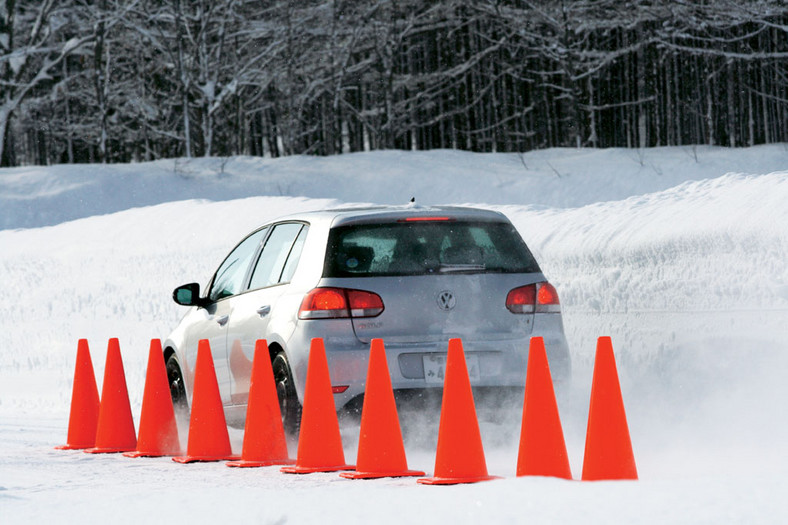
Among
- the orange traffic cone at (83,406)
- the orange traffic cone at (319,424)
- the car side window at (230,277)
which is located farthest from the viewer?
the orange traffic cone at (83,406)

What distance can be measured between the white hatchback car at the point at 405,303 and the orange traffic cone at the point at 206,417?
1.06 feet

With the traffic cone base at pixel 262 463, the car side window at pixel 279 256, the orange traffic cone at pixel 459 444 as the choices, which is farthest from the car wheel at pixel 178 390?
the orange traffic cone at pixel 459 444

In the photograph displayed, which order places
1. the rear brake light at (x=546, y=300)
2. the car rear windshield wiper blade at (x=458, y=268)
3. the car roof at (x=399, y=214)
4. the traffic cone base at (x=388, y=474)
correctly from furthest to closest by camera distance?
the car roof at (x=399, y=214), the rear brake light at (x=546, y=300), the car rear windshield wiper blade at (x=458, y=268), the traffic cone base at (x=388, y=474)

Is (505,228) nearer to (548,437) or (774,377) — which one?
(548,437)

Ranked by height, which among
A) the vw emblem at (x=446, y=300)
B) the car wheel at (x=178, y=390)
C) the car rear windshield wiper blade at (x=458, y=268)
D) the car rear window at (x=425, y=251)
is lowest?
the car wheel at (x=178, y=390)

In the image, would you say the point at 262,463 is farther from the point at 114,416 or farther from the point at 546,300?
the point at 114,416

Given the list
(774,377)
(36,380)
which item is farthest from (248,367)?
(36,380)

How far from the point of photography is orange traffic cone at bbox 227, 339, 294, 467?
696cm

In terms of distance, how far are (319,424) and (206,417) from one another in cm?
134

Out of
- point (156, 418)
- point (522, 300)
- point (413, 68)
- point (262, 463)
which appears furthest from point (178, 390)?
point (413, 68)

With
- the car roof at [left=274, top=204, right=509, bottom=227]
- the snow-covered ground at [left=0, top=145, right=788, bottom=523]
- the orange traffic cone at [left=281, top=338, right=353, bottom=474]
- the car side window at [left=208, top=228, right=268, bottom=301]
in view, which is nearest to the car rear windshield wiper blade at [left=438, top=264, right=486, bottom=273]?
the car roof at [left=274, top=204, right=509, bottom=227]

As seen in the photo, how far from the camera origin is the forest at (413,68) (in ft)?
118

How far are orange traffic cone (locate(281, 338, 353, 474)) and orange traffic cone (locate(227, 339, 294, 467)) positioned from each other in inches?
19.6

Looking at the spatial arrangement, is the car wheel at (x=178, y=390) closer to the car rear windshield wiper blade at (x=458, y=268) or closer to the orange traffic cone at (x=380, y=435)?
the car rear windshield wiper blade at (x=458, y=268)
